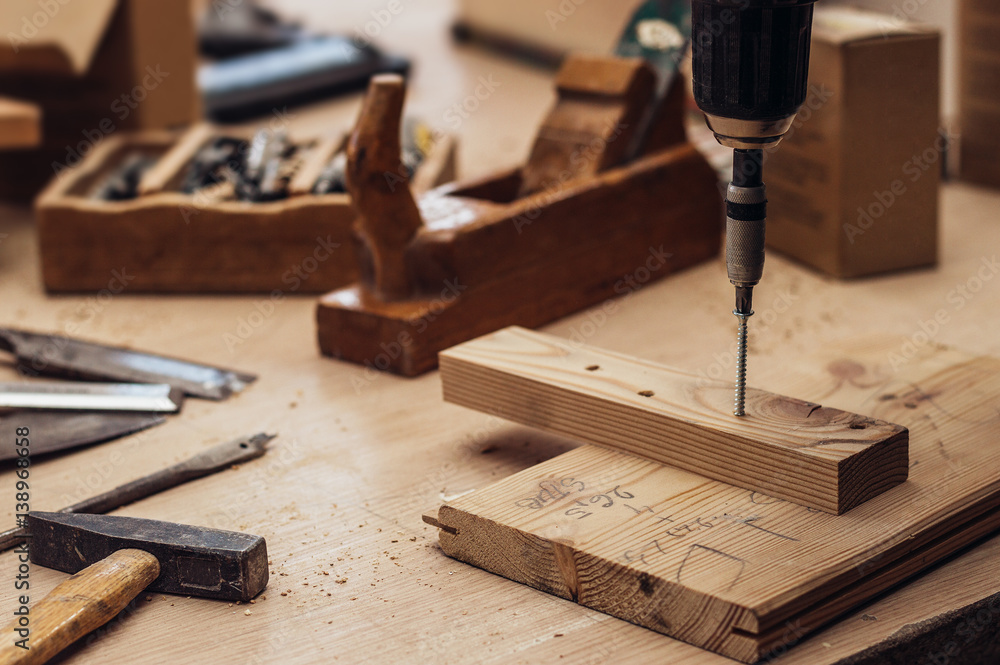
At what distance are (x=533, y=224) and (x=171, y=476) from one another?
2.89 ft

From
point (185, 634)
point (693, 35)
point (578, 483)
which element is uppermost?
point (693, 35)

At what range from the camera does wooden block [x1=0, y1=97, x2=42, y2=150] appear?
267cm

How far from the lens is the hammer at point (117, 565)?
1.27m

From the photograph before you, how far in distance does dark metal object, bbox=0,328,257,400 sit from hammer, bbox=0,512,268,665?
0.58m

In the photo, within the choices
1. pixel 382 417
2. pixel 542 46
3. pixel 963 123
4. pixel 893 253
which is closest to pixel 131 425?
pixel 382 417

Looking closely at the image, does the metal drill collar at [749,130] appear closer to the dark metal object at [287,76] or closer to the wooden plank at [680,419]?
the wooden plank at [680,419]

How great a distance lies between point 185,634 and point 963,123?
2.38 meters

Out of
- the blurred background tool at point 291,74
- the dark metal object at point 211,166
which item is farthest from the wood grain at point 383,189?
the blurred background tool at point 291,74

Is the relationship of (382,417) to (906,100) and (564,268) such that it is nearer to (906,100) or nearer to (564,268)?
(564,268)

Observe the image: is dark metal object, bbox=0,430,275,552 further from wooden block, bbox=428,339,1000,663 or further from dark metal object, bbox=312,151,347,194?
dark metal object, bbox=312,151,347,194

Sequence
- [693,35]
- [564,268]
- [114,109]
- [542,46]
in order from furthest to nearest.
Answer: [542,46] < [114,109] < [564,268] < [693,35]

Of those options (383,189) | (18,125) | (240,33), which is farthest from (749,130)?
(240,33)

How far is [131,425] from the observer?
1893 millimetres

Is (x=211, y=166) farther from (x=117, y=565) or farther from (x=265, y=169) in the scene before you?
(x=117, y=565)
